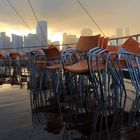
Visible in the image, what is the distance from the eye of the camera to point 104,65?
2.23m

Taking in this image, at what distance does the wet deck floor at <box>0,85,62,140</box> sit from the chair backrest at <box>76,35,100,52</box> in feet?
2.33

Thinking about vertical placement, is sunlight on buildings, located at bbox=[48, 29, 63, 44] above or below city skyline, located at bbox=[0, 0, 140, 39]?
below

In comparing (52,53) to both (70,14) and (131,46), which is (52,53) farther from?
(70,14)

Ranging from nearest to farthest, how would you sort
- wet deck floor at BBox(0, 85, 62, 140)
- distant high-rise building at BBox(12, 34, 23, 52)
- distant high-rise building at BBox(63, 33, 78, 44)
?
wet deck floor at BBox(0, 85, 62, 140)
distant high-rise building at BBox(63, 33, 78, 44)
distant high-rise building at BBox(12, 34, 23, 52)

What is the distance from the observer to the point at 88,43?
105 inches

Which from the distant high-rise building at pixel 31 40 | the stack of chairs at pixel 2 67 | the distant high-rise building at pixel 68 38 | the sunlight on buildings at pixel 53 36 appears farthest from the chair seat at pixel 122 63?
the distant high-rise building at pixel 31 40

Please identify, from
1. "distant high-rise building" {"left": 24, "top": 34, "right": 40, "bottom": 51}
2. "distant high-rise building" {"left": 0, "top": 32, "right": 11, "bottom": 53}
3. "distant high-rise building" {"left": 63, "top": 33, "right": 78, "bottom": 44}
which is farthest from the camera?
"distant high-rise building" {"left": 0, "top": 32, "right": 11, "bottom": 53}

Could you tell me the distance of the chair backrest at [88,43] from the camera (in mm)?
2578

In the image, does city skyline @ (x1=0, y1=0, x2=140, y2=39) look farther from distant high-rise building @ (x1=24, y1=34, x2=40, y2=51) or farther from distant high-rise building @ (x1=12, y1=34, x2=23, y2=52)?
distant high-rise building @ (x1=12, y1=34, x2=23, y2=52)

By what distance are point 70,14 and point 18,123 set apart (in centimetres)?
536

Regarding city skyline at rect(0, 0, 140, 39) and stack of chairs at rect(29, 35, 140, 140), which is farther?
city skyline at rect(0, 0, 140, 39)

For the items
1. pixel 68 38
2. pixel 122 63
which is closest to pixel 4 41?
pixel 68 38

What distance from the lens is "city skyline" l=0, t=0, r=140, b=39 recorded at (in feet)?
22.4

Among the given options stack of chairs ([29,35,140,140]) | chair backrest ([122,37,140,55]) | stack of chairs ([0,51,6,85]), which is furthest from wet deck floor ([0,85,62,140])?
Answer: stack of chairs ([0,51,6,85])
